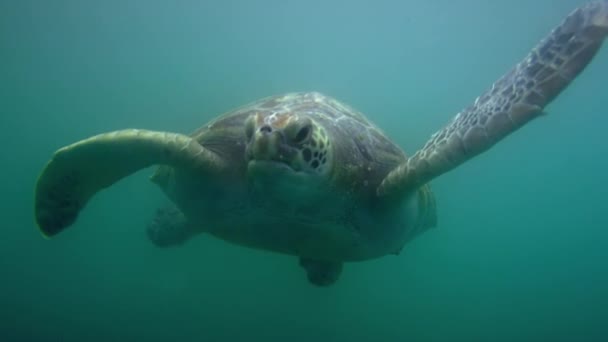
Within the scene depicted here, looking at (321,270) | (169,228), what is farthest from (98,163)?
(169,228)

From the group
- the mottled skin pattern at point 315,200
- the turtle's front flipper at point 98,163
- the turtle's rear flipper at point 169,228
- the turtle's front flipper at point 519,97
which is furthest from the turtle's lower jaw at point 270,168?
the turtle's rear flipper at point 169,228

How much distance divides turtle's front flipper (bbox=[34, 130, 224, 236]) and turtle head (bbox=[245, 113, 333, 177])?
0.79 metres

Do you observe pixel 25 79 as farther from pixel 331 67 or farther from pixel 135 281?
pixel 331 67

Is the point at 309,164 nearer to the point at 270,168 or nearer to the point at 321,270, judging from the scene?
the point at 270,168

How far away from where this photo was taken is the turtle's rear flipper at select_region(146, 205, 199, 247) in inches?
305

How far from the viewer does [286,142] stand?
269 cm

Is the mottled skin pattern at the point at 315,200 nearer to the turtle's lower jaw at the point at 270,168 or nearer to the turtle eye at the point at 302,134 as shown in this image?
the turtle's lower jaw at the point at 270,168

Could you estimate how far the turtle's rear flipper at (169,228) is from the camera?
7758mm

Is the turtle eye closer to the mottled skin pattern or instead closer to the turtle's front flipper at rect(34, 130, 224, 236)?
the mottled skin pattern

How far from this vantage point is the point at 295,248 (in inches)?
167

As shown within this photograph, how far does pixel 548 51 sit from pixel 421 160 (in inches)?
51.9

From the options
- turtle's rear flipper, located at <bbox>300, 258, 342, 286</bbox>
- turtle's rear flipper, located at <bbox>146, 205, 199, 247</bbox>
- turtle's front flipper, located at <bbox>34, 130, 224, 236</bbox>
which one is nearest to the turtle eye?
turtle's front flipper, located at <bbox>34, 130, 224, 236</bbox>

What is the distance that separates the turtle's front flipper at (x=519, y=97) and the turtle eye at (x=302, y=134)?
115 centimetres

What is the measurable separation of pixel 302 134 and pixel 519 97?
1806mm
